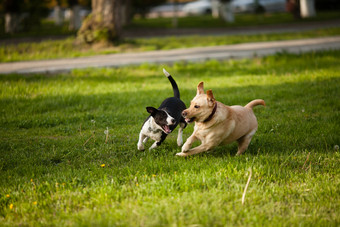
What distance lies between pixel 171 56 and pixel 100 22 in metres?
3.59

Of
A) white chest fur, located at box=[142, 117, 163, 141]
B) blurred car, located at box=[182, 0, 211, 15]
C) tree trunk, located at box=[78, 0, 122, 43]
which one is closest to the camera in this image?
white chest fur, located at box=[142, 117, 163, 141]

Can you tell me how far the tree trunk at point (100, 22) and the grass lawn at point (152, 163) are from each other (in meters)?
6.09

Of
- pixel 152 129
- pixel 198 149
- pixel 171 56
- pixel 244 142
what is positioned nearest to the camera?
pixel 198 149

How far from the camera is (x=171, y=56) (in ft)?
44.4

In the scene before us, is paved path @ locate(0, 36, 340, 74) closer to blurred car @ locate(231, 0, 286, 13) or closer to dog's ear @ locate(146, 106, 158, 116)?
dog's ear @ locate(146, 106, 158, 116)

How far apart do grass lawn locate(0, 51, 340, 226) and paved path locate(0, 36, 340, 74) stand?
2.61 metres

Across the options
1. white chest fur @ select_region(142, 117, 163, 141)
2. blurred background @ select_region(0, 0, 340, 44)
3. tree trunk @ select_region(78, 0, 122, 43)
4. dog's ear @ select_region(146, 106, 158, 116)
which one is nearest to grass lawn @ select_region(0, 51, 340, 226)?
white chest fur @ select_region(142, 117, 163, 141)

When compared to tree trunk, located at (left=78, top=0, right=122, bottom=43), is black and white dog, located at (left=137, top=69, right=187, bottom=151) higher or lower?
lower

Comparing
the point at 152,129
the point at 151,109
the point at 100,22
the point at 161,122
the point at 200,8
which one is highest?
the point at 200,8

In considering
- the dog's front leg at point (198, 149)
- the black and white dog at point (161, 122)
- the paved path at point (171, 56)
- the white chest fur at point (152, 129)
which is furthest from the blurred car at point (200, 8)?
the dog's front leg at point (198, 149)

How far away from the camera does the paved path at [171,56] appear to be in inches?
452

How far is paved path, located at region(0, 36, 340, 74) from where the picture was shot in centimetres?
1149

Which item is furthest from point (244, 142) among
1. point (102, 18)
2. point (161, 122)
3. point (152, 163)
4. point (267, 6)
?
point (267, 6)

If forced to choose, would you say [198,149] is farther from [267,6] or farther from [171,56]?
[267,6]
